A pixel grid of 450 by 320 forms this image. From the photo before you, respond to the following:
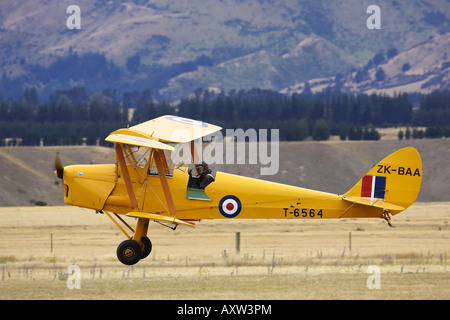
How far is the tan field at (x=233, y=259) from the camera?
79.1 feet

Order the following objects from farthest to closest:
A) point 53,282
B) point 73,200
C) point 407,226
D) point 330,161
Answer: point 330,161
point 407,226
point 53,282
point 73,200

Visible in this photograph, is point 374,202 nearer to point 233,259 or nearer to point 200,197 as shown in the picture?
point 200,197

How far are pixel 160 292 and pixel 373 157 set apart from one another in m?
85.1

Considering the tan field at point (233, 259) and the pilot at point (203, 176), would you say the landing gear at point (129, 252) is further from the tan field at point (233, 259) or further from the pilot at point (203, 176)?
the pilot at point (203, 176)

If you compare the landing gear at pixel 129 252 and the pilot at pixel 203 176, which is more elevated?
the pilot at pixel 203 176

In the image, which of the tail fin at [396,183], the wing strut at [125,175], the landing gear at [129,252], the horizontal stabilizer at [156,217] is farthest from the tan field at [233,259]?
the wing strut at [125,175]

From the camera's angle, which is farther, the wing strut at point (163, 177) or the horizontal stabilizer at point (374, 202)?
the horizontal stabilizer at point (374, 202)

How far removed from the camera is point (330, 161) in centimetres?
10212

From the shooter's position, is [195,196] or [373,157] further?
[373,157]

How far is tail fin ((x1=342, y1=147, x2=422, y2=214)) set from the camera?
22.8 m

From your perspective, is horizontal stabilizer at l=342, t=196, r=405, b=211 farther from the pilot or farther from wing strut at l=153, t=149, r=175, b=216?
wing strut at l=153, t=149, r=175, b=216

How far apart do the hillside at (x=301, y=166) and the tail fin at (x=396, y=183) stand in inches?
2384
